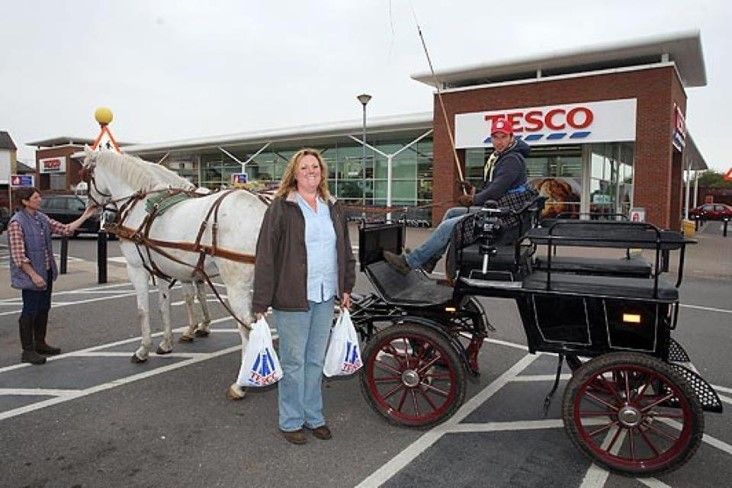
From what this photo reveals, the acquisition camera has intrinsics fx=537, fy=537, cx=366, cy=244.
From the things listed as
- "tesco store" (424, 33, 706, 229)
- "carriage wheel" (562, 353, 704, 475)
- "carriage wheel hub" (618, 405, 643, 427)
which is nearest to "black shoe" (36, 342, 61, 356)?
"carriage wheel" (562, 353, 704, 475)

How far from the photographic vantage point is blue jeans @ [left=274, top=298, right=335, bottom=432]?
138 inches

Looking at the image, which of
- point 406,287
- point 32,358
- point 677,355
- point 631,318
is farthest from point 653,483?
point 32,358

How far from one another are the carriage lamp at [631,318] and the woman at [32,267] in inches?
191

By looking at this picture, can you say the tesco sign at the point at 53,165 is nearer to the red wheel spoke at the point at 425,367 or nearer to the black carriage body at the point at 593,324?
the red wheel spoke at the point at 425,367

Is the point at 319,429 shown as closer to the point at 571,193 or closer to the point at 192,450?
the point at 192,450

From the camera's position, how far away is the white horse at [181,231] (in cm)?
448

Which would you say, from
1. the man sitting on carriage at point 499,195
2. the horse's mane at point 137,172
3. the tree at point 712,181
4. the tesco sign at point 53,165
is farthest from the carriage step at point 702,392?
the tree at point 712,181

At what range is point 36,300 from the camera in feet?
17.7

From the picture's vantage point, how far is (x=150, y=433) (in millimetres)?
3756

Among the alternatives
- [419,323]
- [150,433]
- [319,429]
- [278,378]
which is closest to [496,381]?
[419,323]

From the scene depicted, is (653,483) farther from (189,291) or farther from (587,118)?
(587,118)

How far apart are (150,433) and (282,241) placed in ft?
5.54

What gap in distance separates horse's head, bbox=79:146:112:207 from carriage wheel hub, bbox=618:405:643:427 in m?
5.18

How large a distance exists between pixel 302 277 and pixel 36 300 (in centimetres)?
Result: 353
